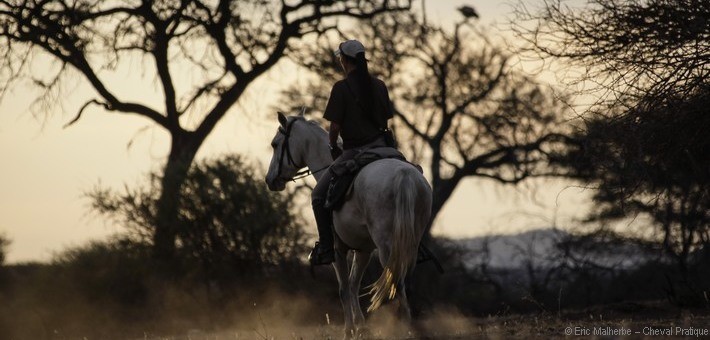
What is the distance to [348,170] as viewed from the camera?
37.8ft

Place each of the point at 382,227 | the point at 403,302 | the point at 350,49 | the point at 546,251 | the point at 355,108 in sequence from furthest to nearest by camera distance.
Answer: the point at 546,251, the point at 355,108, the point at 350,49, the point at 403,302, the point at 382,227

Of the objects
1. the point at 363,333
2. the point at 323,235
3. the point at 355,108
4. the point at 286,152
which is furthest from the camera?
the point at 286,152

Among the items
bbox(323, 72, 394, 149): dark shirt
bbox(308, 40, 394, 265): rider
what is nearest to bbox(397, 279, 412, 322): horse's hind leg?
bbox(308, 40, 394, 265): rider

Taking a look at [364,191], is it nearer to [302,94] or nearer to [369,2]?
[369,2]

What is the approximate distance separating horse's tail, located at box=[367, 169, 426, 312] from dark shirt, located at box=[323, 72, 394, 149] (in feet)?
2.73

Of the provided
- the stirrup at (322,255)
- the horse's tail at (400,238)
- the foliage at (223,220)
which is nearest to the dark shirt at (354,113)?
the horse's tail at (400,238)

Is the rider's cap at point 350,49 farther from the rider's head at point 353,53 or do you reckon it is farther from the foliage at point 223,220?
the foliage at point 223,220

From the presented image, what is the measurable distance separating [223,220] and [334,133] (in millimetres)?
9879

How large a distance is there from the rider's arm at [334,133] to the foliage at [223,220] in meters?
9.53

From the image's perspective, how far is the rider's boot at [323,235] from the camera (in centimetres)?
1203

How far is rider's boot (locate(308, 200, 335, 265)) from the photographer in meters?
12.0

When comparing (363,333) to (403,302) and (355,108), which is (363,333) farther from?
(355,108)

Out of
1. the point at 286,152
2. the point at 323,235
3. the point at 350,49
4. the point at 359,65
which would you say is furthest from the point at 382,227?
the point at 286,152

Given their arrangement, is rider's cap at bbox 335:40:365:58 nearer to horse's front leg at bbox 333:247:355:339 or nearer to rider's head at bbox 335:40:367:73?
rider's head at bbox 335:40:367:73
